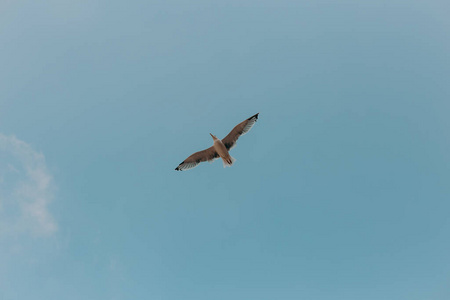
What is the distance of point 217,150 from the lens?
25.5 m

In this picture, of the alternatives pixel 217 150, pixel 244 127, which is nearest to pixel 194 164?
pixel 217 150

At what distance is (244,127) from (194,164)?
570 cm

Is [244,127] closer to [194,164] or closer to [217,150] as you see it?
[217,150]

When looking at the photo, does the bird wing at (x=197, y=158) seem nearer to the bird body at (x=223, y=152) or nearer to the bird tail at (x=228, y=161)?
the bird body at (x=223, y=152)

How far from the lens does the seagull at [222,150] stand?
25062 mm

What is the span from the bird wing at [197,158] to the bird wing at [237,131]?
1.35 metres

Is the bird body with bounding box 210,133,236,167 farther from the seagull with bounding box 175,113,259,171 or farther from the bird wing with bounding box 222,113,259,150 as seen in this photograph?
the bird wing with bounding box 222,113,259,150

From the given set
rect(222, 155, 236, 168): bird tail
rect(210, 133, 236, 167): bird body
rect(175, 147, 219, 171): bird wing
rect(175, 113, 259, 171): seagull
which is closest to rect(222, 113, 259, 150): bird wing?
rect(175, 113, 259, 171): seagull

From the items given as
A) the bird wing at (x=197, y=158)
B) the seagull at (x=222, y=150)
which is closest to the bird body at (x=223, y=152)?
the seagull at (x=222, y=150)

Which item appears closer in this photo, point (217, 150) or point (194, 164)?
point (217, 150)

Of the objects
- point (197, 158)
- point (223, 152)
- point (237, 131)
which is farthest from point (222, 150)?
point (197, 158)

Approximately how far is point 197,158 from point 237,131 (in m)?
4.41

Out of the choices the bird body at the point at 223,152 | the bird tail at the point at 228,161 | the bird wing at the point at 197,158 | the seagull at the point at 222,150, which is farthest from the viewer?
the bird wing at the point at 197,158

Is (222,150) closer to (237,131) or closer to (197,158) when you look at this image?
(237,131)
